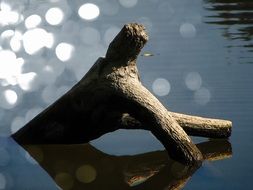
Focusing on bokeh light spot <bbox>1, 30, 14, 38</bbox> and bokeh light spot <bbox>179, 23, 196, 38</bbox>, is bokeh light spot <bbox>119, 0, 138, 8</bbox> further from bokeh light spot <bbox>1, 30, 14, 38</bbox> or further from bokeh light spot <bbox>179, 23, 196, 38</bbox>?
bokeh light spot <bbox>1, 30, 14, 38</bbox>

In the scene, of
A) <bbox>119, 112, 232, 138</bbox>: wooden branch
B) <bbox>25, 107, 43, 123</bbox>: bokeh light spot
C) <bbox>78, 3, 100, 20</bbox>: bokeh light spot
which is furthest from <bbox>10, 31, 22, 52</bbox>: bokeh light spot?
<bbox>119, 112, 232, 138</bbox>: wooden branch

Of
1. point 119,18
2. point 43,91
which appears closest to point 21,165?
point 43,91

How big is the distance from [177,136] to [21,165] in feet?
6.26

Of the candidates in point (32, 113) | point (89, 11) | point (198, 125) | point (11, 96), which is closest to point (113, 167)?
point (198, 125)

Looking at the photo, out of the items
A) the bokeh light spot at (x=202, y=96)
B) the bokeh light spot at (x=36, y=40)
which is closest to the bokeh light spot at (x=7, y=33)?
the bokeh light spot at (x=36, y=40)

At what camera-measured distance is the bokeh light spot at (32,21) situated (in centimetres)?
1238

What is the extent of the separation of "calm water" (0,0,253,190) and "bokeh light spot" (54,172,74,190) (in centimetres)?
1

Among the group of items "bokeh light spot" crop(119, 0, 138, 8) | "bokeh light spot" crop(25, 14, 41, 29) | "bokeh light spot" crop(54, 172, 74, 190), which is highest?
"bokeh light spot" crop(25, 14, 41, 29)

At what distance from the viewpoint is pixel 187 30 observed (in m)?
12.4

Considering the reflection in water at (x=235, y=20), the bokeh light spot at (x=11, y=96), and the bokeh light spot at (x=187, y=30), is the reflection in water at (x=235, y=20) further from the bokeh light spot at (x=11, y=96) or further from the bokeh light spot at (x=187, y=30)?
the bokeh light spot at (x=11, y=96)

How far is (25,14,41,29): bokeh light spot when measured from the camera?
12.4 metres

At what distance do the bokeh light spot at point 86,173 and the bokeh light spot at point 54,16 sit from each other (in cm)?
629

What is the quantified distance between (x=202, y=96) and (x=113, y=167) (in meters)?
2.46

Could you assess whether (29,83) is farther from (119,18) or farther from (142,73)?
(119,18)
